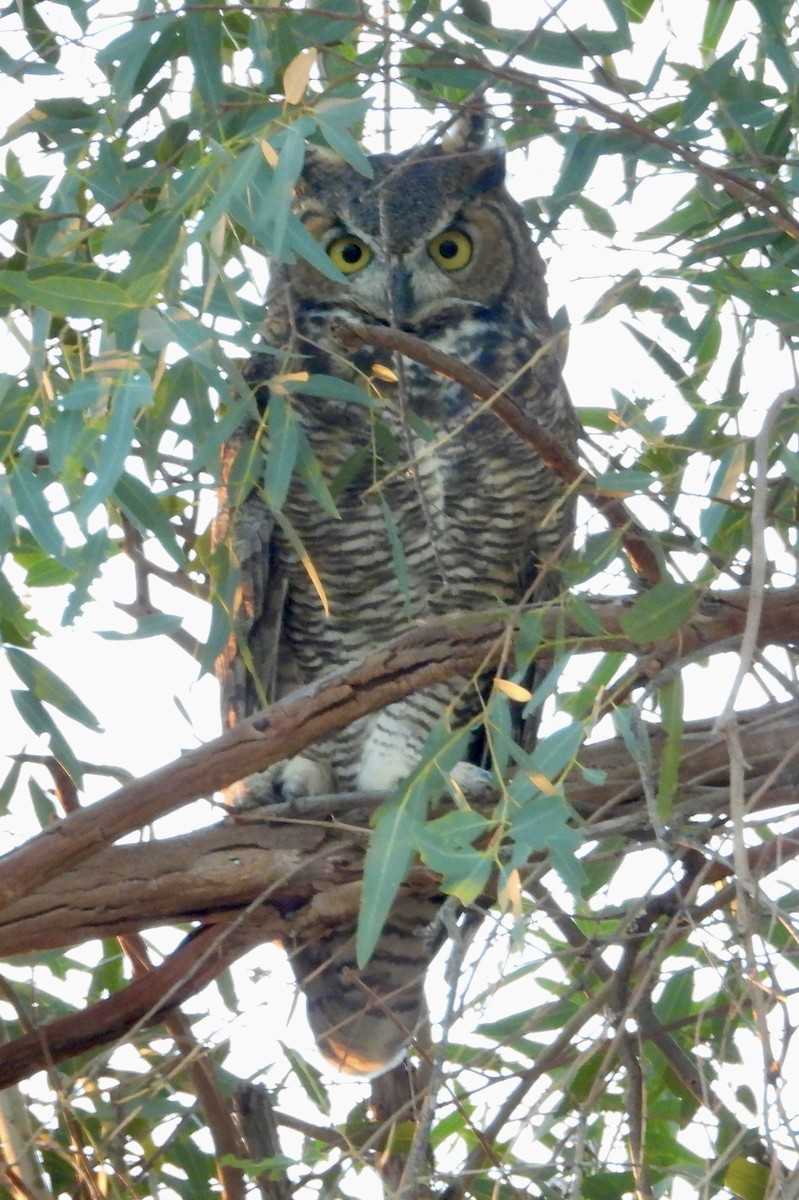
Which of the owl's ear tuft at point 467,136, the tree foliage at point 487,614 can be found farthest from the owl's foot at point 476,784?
the owl's ear tuft at point 467,136

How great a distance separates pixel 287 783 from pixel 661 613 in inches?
44.6

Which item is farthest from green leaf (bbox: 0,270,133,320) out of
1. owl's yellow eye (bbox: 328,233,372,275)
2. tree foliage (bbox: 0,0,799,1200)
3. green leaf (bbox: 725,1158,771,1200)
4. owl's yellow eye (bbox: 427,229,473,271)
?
owl's yellow eye (bbox: 427,229,473,271)

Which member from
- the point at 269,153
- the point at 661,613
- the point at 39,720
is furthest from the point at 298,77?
the point at 39,720

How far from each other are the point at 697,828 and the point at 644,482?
1.48 ft

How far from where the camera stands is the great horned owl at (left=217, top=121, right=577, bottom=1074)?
2.23 meters

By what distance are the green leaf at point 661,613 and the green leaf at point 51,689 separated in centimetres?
62

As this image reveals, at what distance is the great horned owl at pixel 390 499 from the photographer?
2230 millimetres

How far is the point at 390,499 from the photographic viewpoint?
2262 mm

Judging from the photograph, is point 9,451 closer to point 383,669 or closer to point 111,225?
point 111,225

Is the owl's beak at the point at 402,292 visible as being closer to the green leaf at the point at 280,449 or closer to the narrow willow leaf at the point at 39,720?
the green leaf at the point at 280,449

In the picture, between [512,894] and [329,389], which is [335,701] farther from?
[512,894]

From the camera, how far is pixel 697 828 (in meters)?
1.57

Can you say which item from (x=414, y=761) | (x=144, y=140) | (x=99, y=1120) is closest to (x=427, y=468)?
(x=414, y=761)

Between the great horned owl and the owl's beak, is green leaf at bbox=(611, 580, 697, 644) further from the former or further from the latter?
the owl's beak
